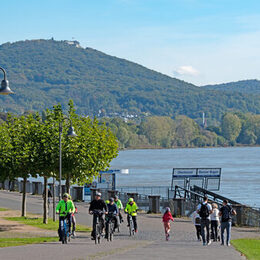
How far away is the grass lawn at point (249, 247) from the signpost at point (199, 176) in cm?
1752

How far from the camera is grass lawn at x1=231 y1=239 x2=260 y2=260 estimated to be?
18.0 metres

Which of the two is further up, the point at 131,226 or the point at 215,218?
the point at 215,218

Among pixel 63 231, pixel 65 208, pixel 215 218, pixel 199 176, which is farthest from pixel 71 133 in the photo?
pixel 199 176

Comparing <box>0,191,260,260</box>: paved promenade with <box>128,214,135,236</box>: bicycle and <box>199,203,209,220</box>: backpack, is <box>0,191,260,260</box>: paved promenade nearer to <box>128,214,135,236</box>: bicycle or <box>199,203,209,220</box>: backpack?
<box>128,214,135,236</box>: bicycle

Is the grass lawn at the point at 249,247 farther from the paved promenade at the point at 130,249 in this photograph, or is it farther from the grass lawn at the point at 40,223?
the grass lawn at the point at 40,223

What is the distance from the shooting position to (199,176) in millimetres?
41938

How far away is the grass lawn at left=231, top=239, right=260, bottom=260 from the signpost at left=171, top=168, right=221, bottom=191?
17521 millimetres

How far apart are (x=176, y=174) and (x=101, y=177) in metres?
5.06

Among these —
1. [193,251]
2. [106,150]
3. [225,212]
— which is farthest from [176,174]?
[193,251]

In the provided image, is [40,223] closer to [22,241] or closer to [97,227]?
[22,241]

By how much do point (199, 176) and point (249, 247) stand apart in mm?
20913

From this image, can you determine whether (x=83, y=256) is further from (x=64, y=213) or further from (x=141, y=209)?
(x=141, y=209)

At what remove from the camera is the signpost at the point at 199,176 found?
4188 cm

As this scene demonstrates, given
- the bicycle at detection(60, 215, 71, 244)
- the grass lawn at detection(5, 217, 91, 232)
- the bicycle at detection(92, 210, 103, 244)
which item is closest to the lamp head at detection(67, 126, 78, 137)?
the grass lawn at detection(5, 217, 91, 232)
